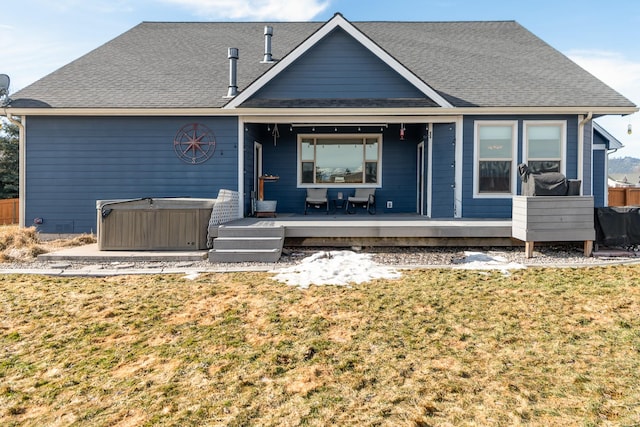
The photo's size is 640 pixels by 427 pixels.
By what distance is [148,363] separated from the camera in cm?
279

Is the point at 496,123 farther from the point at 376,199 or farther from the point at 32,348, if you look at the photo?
the point at 32,348

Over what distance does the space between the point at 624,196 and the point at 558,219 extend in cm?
1397

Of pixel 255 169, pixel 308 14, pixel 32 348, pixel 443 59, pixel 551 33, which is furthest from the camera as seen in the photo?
pixel 308 14

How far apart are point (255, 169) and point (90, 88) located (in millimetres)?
4092

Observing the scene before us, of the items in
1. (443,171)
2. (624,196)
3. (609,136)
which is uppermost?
(609,136)

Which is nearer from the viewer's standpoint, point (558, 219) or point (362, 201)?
point (558, 219)

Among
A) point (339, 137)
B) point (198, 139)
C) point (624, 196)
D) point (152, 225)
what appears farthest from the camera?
point (624, 196)

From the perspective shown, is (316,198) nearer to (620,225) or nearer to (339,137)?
(339,137)

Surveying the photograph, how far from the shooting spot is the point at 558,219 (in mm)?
6246

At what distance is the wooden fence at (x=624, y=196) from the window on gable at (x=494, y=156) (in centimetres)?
1155

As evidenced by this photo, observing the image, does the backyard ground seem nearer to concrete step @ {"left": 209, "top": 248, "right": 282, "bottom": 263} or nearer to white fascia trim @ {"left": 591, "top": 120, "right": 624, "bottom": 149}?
concrete step @ {"left": 209, "top": 248, "right": 282, "bottom": 263}

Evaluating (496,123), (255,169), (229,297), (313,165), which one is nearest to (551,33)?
(496,123)

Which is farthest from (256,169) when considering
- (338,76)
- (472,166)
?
(472,166)

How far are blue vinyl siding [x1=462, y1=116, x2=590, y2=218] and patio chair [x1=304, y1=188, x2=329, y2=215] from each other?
335cm
